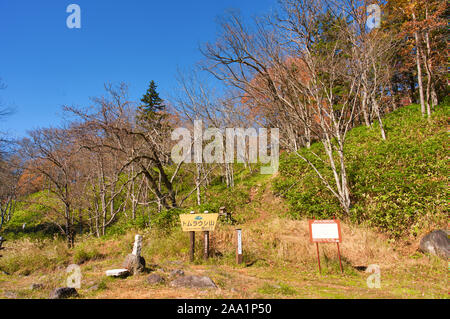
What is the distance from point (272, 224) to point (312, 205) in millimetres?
2219

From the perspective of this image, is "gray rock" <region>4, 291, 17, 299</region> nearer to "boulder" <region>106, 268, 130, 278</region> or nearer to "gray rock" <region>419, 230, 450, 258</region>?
"boulder" <region>106, 268, 130, 278</region>

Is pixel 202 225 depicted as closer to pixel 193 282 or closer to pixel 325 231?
pixel 193 282

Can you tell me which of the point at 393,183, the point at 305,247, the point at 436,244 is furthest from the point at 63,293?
the point at 393,183

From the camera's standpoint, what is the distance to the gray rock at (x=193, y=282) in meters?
4.79

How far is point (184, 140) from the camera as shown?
50.3ft

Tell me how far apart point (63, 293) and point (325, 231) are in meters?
5.88

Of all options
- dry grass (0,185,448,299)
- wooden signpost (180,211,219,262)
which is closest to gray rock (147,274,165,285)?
dry grass (0,185,448,299)

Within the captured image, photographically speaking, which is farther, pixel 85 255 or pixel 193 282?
pixel 85 255

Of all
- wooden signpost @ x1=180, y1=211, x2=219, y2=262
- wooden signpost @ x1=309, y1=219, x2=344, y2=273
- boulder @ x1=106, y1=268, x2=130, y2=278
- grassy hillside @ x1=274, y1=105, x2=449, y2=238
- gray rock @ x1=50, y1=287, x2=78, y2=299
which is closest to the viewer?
gray rock @ x1=50, y1=287, x2=78, y2=299

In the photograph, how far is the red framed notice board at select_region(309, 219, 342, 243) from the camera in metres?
6.37

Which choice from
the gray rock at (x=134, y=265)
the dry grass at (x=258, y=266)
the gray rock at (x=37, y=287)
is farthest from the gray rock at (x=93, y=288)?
the gray rock at (x=37, y=287)

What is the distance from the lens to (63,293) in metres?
4.38

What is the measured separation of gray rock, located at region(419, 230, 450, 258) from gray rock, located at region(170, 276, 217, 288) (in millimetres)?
6040
